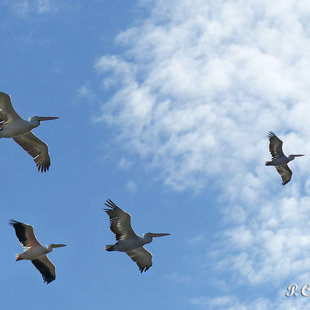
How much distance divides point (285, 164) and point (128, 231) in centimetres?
1213

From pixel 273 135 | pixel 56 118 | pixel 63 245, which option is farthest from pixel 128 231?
pixel 273 135

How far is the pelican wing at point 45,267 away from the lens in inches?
983

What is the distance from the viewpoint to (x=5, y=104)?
2352 centimetres

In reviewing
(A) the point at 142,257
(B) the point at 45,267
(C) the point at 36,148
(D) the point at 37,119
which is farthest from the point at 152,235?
(D) the point at 37,119

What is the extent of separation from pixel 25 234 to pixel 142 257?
467 centimetres

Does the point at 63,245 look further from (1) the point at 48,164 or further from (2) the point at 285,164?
(2) the point at 285,164

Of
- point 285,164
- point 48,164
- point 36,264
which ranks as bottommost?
point 36,264

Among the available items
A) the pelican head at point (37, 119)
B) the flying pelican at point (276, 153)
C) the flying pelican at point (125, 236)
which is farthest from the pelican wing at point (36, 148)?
the flying pelican at point (276, 153)

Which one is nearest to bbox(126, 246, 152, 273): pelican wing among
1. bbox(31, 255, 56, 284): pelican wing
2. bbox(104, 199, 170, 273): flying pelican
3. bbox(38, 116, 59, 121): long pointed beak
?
bbox(104, 199, 170, 273): flying pelican

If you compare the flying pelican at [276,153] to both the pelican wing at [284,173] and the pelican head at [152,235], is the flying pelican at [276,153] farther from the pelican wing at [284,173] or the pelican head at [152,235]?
the pelican head at [152,235]

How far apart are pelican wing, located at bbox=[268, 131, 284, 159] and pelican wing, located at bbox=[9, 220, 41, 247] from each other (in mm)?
13154

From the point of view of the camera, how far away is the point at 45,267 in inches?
987

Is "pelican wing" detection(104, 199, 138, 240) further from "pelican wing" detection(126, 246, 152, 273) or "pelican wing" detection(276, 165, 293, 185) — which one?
"pelican wing" detection(276, 165, 293, 185)

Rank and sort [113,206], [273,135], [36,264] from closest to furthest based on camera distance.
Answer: [113,206] < [36,264] < [273,135]
